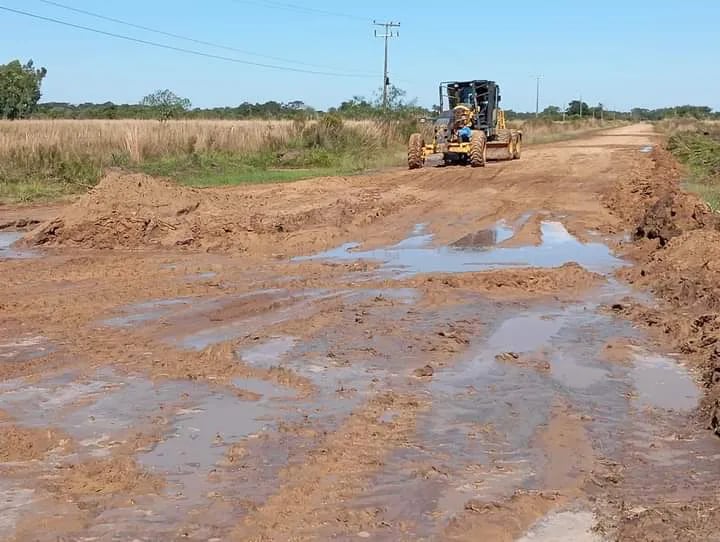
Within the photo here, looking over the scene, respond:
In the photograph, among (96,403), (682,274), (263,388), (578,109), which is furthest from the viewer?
(578,109)

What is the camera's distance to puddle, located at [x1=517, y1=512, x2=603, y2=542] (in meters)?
4.50

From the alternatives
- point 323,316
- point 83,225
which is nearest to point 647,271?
point 323,316

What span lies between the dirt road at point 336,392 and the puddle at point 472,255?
87 mm

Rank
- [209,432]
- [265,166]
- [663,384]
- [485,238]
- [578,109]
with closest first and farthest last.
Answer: [209,432], [663,384], [485,238], [265,166], [578,109]

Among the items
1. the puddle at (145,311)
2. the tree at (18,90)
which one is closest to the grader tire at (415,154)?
the puddle at (145,311)

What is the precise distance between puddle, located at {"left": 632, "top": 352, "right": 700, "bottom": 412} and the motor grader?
2199cm

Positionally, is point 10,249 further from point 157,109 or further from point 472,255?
point 157,109

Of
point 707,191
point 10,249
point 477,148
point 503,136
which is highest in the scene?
point 503,136

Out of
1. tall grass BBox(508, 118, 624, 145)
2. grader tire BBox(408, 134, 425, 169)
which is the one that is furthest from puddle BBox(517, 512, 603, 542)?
tall grass BBox(508, 118, 624, 145)

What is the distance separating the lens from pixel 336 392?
713 centimetres

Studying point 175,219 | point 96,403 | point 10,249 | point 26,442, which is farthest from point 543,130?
point 26,442

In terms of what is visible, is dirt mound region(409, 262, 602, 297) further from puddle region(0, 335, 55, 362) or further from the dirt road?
puddle region(0, 335, 55, 362)

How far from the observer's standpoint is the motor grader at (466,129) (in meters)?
30.1

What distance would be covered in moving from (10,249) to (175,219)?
2.94 meters
